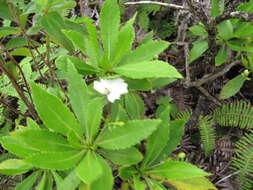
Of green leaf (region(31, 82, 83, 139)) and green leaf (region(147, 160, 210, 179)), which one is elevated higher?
green leaf (region(31, 82, 83, 139))

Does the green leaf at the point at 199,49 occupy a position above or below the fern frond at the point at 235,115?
above

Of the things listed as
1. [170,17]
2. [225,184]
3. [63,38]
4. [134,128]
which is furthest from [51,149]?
[170,17]

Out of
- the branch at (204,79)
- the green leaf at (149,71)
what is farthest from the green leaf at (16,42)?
the branch at (204,79)

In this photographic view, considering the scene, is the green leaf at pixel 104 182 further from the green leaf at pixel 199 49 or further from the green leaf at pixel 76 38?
the green leaf at pixel 199 49

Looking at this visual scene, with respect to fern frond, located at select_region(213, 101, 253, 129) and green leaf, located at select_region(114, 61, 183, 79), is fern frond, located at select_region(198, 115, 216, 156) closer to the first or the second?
fern frond, located at select_region(213, 101, 253, 129)

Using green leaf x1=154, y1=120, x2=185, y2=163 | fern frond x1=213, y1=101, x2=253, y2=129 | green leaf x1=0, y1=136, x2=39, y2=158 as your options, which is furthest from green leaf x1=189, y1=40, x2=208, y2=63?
green leaf x1=0, y1=136, x2=39, y2=158

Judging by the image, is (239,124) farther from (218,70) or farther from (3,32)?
(3,32)
